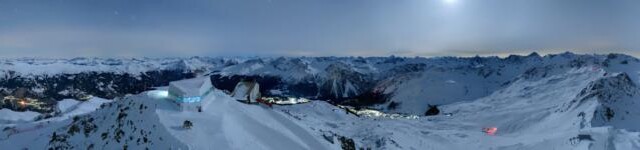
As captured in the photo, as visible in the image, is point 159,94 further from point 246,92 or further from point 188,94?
point 246,92

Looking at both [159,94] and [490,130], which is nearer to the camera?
[159,94]

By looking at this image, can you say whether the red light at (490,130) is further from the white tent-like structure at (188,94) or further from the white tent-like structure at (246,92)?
the white tent-like structure at (188,94)

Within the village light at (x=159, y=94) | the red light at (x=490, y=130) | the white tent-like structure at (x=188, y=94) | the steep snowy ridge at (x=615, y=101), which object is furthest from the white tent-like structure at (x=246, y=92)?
the steep snowy ridge at (x=615, y=101)

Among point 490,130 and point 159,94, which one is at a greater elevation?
point 159,94

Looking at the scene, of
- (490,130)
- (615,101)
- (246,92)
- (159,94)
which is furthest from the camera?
(490,130)

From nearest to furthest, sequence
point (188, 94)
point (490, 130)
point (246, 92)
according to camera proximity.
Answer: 1. point (188, 94)
2. point (246, 92)
3. point (490, 130)

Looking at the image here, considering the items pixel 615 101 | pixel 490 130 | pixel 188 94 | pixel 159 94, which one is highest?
pixel 188 94

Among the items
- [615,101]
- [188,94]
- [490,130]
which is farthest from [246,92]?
[615,101]

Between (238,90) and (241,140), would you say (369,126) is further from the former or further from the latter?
(241,140)

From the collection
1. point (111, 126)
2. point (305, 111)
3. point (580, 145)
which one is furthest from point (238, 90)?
point (580, 145)

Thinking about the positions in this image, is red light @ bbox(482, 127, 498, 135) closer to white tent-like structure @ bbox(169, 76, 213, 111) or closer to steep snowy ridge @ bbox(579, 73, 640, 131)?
steep snowy ridge @ bbox(579, 73, 640, 131)
